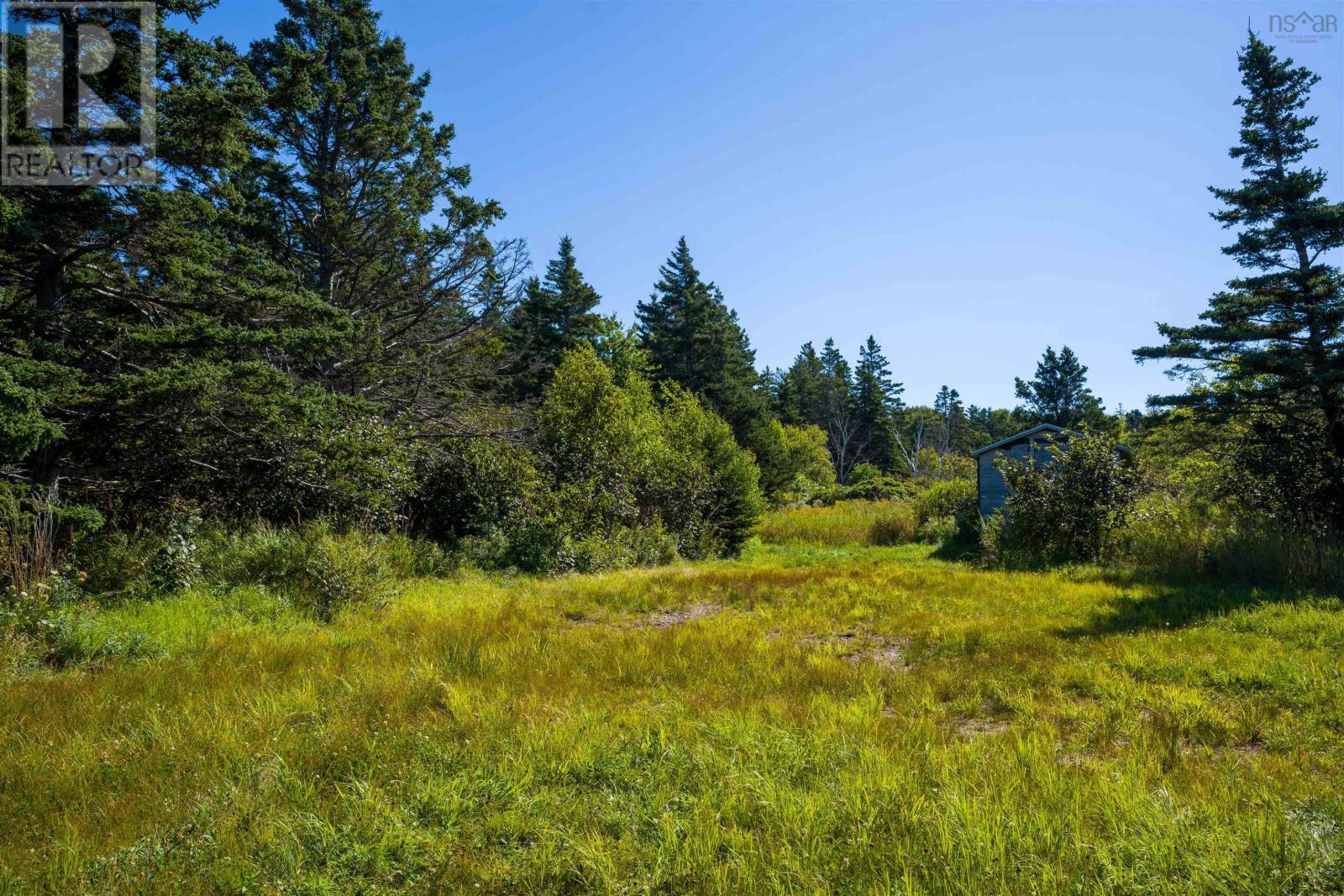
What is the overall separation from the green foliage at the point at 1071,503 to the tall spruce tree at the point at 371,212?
15340mm

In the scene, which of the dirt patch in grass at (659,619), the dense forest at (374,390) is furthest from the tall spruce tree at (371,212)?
the dirt patch in grass at (659,619)

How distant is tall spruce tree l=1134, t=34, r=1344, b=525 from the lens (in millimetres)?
11422

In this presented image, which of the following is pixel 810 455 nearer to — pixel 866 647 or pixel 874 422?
pixel 874 422

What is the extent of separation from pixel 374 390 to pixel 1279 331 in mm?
22601

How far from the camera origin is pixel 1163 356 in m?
14.1

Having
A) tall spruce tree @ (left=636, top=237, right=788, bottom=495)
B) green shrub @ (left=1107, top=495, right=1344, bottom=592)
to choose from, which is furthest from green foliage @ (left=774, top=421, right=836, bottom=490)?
green shrub @ (left=1107, top=495, right=1344, bottom=592)

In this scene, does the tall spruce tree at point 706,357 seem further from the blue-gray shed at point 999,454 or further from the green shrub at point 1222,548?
the green shrub at point 1222,548

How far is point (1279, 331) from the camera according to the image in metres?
12.3

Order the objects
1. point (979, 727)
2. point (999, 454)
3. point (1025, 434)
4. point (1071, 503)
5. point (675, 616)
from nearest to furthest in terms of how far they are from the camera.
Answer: point (979, 727), point (675, 616), point (1071, 503), point (999, 454), point (1025, 434)

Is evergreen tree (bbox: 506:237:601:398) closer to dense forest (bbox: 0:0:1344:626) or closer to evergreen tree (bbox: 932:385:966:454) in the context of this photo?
dense forest (bbox: 0:0:1344:626)

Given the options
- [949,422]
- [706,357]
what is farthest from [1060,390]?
[706,357]

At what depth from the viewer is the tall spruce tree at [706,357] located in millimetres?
33750

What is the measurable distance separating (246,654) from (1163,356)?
63.8 ft

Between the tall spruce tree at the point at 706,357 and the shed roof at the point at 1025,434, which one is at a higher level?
the tall spruce tree at the point at 706,357
